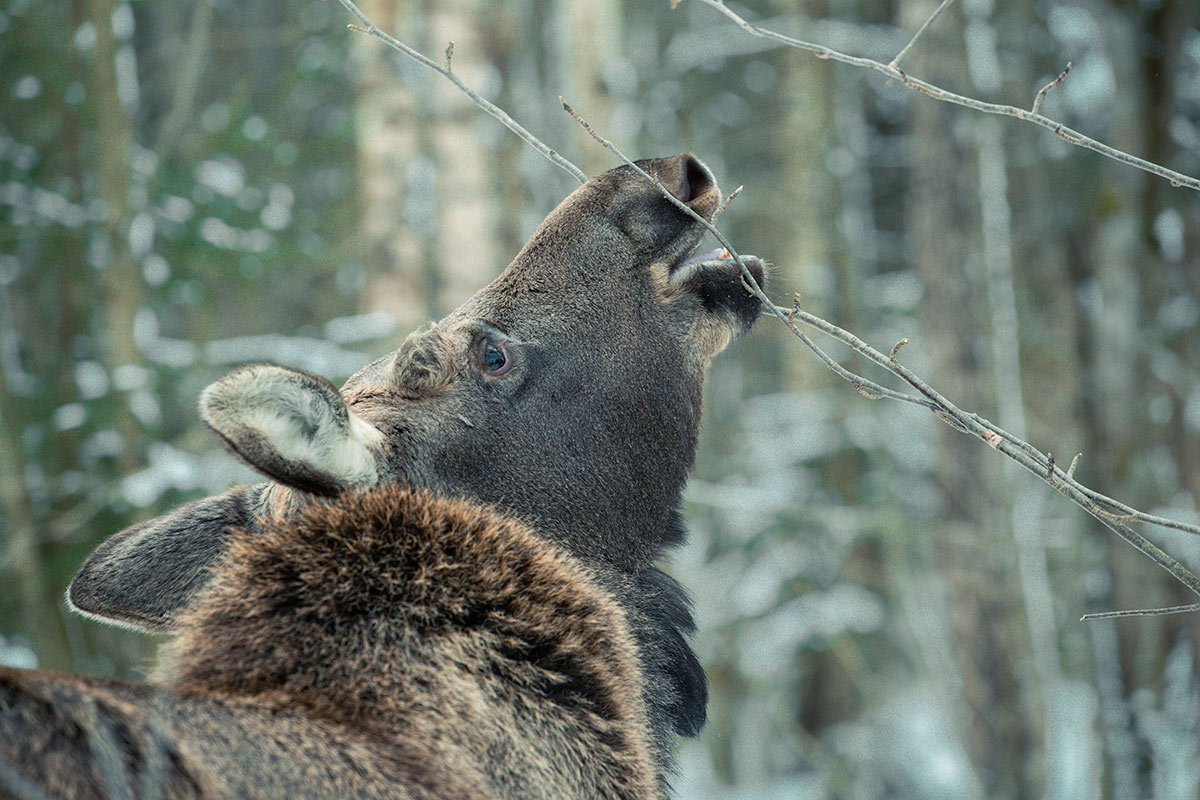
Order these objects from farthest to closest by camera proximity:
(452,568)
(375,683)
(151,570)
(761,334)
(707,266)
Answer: (761,334)
(707,266)
(151,570)
(452,568)
(375,683)

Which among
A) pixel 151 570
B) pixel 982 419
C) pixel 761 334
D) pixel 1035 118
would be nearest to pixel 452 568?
pixel 151 570

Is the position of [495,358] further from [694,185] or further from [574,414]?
[694,185]

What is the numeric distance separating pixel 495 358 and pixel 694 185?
2.70 feet

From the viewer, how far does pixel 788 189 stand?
40.2 ft

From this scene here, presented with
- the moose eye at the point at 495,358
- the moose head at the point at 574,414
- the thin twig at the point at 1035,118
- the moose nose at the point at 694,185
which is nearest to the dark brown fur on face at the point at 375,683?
the moose head at the point at 574,414

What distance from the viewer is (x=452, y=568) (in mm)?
2383

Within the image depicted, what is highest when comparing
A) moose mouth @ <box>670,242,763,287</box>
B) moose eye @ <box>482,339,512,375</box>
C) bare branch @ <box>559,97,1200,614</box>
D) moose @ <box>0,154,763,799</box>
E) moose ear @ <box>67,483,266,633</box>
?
moose mouth @ <box>670,242,763,287</box>

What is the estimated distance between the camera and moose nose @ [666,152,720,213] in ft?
10.3

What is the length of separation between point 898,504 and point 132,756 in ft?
28.1

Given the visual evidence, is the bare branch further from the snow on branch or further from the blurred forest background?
the blurred forest background

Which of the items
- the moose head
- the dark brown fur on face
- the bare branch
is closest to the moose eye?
the moose head

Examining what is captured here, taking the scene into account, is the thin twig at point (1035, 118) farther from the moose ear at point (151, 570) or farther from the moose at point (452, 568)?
the moose ear at point (151, 570)

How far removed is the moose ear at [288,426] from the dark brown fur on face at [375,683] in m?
0.10

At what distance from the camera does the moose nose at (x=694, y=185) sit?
3131 millimetres
